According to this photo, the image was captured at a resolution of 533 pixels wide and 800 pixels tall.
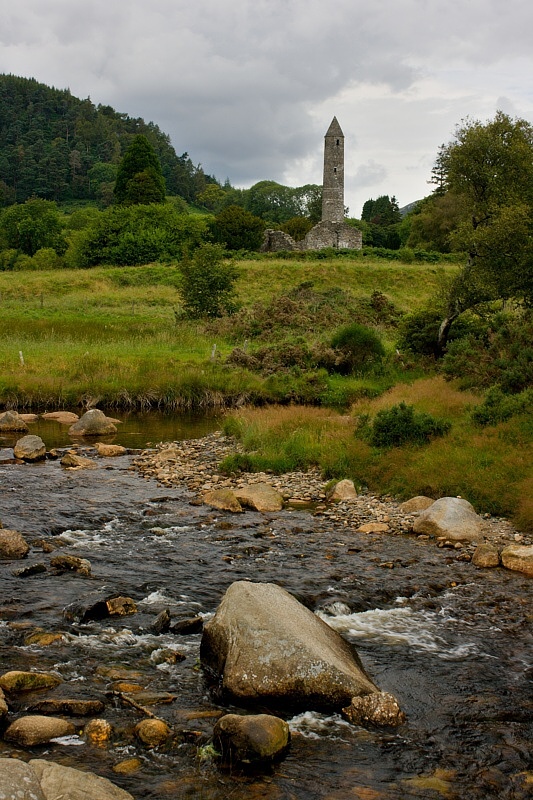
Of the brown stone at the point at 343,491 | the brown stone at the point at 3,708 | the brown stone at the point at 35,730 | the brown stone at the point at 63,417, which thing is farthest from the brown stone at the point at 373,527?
the brown stone at the point at 63,417

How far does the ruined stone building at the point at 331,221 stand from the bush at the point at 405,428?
217 ft

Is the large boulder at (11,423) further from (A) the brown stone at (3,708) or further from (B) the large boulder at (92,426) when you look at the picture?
(A) the brown stone at (3,708)

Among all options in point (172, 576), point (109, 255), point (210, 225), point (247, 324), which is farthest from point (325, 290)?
point (172, 576)

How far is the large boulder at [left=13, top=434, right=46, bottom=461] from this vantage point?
20.0 m

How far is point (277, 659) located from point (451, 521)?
7.47 m

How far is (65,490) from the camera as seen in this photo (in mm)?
16953

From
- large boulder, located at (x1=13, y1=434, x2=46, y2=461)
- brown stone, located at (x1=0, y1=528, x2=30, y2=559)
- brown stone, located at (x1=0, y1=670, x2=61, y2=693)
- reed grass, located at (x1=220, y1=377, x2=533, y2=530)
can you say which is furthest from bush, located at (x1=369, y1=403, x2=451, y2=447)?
brown stone, located at (x1=0, y1=670, x2=61, y2=693)

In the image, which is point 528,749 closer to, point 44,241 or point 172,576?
point 172,576

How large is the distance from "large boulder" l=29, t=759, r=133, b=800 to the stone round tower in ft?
303

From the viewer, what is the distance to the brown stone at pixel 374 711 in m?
7.53

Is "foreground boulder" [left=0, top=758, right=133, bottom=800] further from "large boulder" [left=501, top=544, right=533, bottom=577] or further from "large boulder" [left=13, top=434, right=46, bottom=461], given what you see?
"large boulder" [left=13, top=434, right=46, bottom=461]

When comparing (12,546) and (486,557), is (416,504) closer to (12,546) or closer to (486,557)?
(486,557)

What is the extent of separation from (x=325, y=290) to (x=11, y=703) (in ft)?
169

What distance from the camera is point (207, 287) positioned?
149ft
